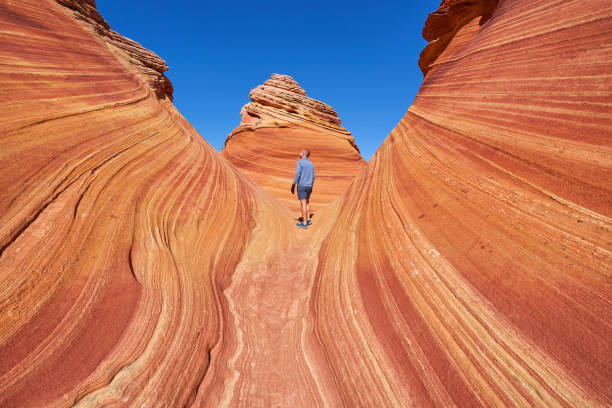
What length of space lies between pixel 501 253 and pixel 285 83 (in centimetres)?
1333

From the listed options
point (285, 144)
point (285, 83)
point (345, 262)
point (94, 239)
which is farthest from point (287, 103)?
point (94, 239)

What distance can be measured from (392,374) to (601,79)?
2750 mm

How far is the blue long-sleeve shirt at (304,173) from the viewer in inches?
218

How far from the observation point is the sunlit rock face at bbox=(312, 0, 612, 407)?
1.38m

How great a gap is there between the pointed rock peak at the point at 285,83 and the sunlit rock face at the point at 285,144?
2.0 inches

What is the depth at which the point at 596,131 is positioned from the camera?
6.07 feet

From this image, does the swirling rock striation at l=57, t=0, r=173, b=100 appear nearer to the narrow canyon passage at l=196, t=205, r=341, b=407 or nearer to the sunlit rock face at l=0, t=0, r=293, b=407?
the sunlit rock face at l=0, t=0, r=293, b=407

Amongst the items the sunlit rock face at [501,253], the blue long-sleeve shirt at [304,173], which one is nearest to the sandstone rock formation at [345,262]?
the sunlit rock face at [501,253]

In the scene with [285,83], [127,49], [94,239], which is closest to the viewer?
[94,239]

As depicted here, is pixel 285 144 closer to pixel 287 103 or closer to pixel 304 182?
pixel 287 103

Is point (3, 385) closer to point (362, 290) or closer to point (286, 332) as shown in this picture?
point (286, 332)

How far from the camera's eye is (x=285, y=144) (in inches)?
445

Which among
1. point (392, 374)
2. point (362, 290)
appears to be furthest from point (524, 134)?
point (392, 374)

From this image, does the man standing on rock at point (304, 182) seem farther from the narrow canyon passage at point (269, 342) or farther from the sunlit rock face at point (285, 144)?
the sunlit rock face at point (285, 144)
